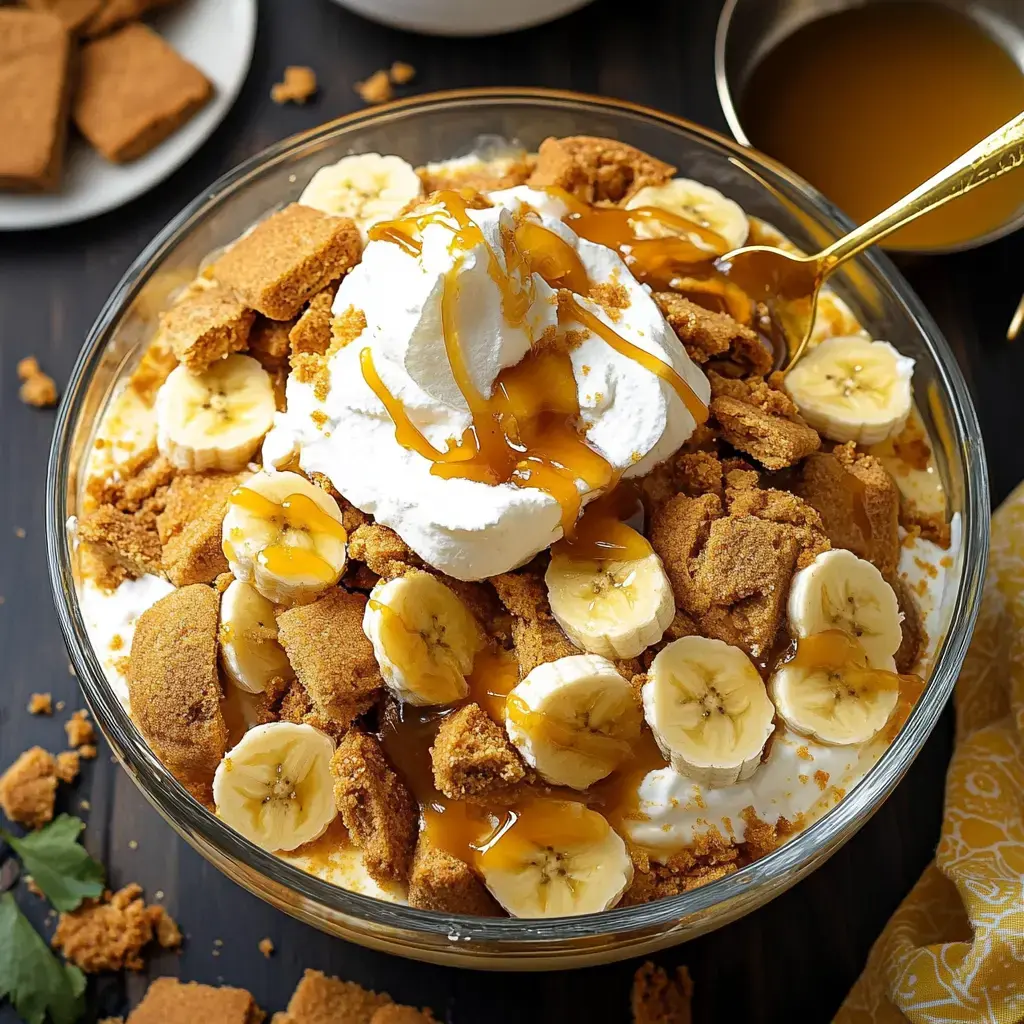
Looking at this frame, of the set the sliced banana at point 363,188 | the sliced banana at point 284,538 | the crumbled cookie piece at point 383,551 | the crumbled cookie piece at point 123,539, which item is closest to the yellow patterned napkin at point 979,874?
the crumbled cookie piece at point 383,551

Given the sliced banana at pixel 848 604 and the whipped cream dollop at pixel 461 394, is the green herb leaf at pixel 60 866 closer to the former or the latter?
the whipped cream dollop at pixel 461 394

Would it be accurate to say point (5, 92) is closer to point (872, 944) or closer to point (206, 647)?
point (206, 647)

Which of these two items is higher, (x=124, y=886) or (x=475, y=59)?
(x=475, y=59)

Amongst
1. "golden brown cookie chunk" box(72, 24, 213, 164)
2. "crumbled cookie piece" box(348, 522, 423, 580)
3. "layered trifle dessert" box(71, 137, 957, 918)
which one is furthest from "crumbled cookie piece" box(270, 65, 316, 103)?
"crumbled cookie piece" box(348, 522, 423, 580)

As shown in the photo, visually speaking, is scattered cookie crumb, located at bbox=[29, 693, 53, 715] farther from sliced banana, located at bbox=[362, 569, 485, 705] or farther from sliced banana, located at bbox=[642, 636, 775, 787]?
sliced banana, located at bbox=[642, 636, 775, 787]

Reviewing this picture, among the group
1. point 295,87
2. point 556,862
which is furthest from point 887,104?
point 556,862

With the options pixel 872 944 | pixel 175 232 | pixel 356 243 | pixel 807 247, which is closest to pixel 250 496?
pixel 356 243
